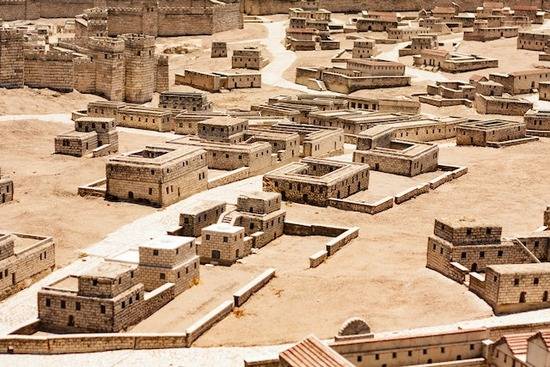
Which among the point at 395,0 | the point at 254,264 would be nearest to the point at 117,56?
the point at 254,264

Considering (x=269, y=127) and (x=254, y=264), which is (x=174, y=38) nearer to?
(x=269, y=127)

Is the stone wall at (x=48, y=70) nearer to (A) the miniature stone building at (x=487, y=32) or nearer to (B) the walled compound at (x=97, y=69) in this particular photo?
(B) the walled compound at (x=97, y=69)

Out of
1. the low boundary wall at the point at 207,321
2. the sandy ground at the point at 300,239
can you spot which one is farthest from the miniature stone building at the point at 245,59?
the low boundary wall at the point at 207,321

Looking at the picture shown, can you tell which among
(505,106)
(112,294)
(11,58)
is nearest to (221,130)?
(11,58)

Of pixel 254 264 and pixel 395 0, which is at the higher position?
pixel 395 0

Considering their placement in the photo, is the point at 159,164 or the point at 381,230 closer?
the point at 381,230

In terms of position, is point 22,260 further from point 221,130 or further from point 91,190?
point 221,130

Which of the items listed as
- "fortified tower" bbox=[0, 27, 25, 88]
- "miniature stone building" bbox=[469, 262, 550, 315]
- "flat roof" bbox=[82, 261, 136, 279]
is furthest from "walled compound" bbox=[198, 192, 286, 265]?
"fortified tower" bbox=[0, 27, 25, 88]
